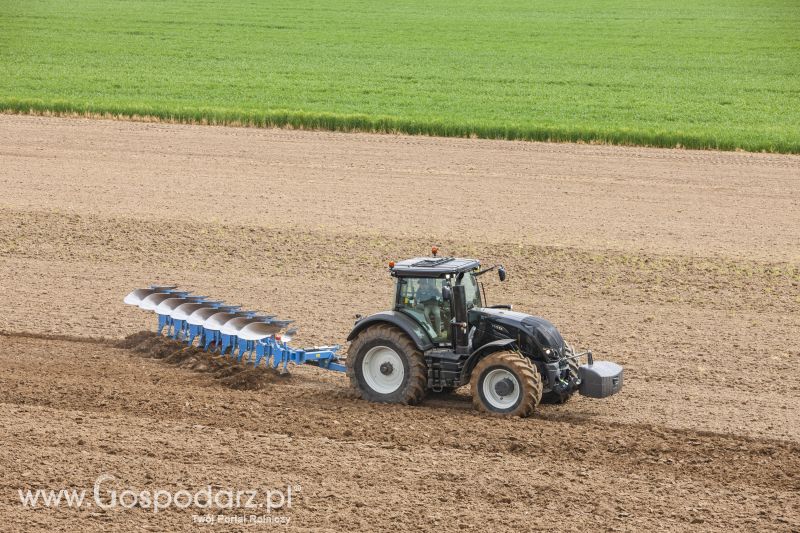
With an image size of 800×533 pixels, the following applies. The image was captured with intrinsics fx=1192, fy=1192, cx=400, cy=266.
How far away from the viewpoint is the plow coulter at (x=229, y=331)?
13.4m

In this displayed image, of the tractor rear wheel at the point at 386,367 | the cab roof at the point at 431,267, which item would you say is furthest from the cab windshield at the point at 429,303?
the tractor rear wheel at the point at 386,367

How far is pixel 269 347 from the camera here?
13711mm

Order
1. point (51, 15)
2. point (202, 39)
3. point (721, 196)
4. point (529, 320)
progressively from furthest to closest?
1. point (51, 15)
2. point (202, 39)
3. point (721, 196)
4. point (529, 320)

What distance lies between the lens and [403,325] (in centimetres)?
1214

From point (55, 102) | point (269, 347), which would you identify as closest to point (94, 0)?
point (55, 102)

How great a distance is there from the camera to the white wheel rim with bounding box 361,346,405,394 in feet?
40.7

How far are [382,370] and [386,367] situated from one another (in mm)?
63

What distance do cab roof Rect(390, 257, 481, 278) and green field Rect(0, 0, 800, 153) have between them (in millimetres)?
19861

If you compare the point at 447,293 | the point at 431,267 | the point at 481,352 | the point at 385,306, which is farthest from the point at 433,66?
the point at 481,352

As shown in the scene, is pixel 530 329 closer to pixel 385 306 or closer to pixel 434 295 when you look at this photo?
pixel 434 295

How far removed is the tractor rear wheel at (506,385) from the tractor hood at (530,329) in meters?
0.25

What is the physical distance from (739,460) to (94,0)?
6222cm

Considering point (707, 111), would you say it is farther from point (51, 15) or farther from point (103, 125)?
point (51, 15)

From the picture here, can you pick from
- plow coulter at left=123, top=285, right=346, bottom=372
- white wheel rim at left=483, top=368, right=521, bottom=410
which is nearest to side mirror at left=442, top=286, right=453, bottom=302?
white wheel rim at left=483, top=368, right=521, bottom=410
